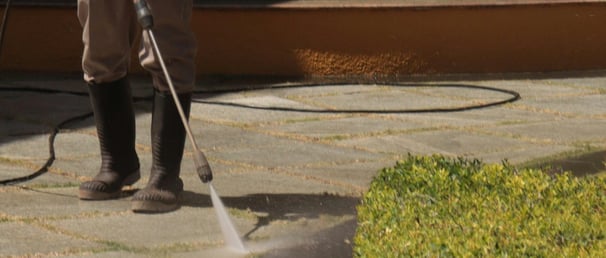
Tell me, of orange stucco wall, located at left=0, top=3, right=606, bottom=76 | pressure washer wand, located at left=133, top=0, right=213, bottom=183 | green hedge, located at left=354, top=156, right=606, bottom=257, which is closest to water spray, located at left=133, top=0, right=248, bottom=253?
pressure washer wand, located at left=133, top=0, right=213, bottom=183

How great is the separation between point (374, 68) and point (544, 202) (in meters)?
5.55

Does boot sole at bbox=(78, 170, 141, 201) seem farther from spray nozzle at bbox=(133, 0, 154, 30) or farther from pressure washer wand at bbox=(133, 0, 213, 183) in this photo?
spray nozzle at bbox=(133, 0, 154, 30)

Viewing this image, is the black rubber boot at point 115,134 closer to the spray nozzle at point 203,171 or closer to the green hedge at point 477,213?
the spray nozzle at point 203,171

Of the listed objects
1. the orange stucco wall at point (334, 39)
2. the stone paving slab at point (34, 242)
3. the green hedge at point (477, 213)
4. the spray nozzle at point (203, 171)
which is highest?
the green hedge at point (477, 213)

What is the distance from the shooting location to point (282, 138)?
721cm

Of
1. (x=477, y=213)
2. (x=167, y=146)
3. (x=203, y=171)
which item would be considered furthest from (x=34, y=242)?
(x=477, y=213)

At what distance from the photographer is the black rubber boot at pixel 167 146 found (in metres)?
5.39

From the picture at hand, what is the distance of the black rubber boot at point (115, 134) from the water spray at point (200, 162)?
1.38ft

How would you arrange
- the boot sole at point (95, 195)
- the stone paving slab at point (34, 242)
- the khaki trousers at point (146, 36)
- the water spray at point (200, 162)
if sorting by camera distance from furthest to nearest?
the boot sole at point (95, 195), the khaki trousers at point (146, 36), the water spray at point (200, 162), the stone paving slab at point (34, 242)

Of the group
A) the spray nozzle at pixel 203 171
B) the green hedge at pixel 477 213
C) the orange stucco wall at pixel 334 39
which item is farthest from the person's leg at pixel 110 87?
the orange stucco wall at pixel 334 39

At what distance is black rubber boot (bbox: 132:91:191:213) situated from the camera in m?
5.39

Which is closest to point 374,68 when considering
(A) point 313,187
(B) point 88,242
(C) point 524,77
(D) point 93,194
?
→ (C) point 524,77

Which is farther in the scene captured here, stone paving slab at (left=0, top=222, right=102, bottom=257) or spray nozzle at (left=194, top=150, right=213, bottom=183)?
spray nozzle at (left=194, top=150, right=213, bottom=183)

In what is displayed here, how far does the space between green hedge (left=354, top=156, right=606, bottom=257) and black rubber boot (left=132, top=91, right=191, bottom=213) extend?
1.01 m
